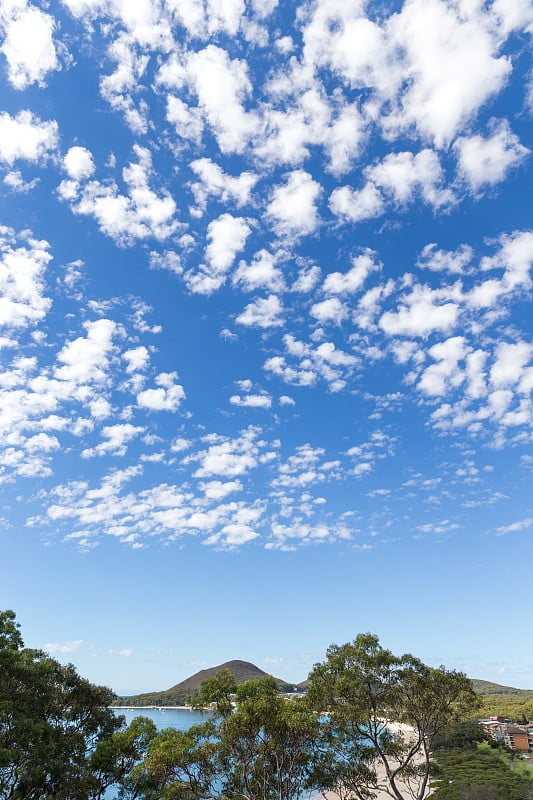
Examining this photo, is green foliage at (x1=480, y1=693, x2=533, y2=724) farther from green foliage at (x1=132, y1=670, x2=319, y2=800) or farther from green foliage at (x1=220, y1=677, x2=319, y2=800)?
green foliage at (x1=132, y1=670, x2=319, y2=800)

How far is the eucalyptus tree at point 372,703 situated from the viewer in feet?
58.0

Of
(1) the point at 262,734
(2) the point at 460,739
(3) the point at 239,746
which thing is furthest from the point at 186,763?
(2) the point at 460,739

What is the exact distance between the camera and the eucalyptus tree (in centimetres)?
1769

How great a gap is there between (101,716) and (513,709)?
12781 cm

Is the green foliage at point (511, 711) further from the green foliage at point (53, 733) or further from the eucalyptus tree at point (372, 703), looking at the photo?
the green foliage at point (53, 733)

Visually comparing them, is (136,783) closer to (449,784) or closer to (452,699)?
(452,699)

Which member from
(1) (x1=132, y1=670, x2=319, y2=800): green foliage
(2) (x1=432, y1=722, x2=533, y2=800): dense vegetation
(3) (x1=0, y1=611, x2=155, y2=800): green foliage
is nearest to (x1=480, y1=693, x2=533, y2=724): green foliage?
(2) (x1=432, y1=722, x2=533, y2=800): dense vegetation

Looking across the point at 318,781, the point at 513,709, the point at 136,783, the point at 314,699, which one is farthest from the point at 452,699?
the point at 513,709

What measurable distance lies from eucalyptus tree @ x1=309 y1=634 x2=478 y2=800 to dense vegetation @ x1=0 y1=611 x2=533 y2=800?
0.04 m

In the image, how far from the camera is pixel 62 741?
2003 cm

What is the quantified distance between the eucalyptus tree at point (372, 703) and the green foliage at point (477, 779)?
1499 centimetres

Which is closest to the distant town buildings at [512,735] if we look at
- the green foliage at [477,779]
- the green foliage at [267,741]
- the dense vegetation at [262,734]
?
the green foliage at [477,779]

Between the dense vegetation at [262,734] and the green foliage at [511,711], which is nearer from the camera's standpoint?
the dense vegetation at [262,734]

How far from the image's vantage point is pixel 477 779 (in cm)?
4856
